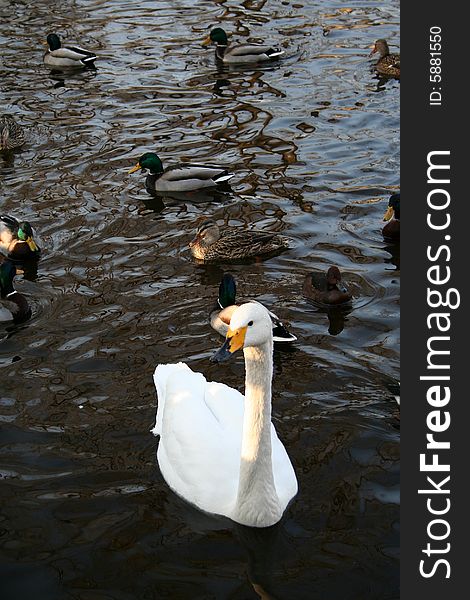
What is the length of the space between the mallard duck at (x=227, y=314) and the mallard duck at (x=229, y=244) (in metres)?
1.16

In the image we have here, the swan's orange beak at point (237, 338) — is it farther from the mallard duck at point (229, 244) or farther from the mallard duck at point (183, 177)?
the mallard duck at point (183, 177)

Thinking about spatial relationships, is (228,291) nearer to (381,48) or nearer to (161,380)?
(161,380)

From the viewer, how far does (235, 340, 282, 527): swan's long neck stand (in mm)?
6648

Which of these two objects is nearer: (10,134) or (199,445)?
(199,445)

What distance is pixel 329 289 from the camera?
34.1 ft

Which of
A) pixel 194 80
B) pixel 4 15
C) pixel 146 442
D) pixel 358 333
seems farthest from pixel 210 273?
pixel 4 15

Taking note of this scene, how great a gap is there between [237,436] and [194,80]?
39.8 feet

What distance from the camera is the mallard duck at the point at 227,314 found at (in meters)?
9.52

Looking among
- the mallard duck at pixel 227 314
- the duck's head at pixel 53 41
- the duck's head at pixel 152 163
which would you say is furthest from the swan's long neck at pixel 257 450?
the duck's head at pixel 53 41

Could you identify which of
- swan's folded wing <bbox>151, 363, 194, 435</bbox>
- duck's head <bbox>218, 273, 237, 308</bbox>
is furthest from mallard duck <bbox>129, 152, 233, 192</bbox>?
swan's folded wing <bbox>151, 363, 194, 435</bbox>

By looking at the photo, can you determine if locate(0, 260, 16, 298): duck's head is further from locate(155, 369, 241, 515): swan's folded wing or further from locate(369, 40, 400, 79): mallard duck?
locate(369, 40, 400, 79): mallard duck

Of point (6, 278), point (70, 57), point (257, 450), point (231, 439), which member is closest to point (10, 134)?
point (70, 57)

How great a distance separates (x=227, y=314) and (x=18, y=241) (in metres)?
3.13

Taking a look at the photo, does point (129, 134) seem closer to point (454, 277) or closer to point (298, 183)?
point (298, 183)
